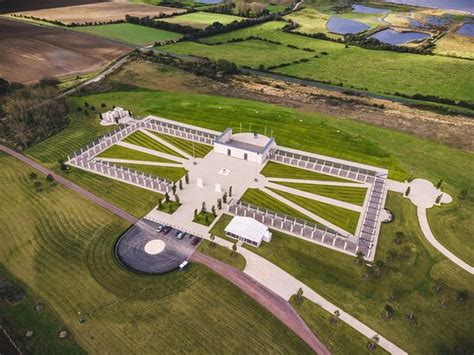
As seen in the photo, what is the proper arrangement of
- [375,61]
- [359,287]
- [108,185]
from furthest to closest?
[375,61] → [108,185] → [359,287]

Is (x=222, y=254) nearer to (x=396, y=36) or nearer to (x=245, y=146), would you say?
(x=245, y=146)

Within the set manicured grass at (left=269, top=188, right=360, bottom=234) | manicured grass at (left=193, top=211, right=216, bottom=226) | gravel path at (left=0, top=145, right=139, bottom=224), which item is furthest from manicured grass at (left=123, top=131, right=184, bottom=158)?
manicured grass at (left=269, top=188, right=360, bottom=234)

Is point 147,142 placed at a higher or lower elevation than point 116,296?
higher

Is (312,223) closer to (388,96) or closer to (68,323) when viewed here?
(68,323)

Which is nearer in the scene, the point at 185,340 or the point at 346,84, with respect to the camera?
the point at 185,340

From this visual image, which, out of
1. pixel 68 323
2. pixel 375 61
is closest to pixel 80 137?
pixel 68 323

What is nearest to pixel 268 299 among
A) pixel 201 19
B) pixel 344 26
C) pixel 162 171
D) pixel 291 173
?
pixel 291 173
